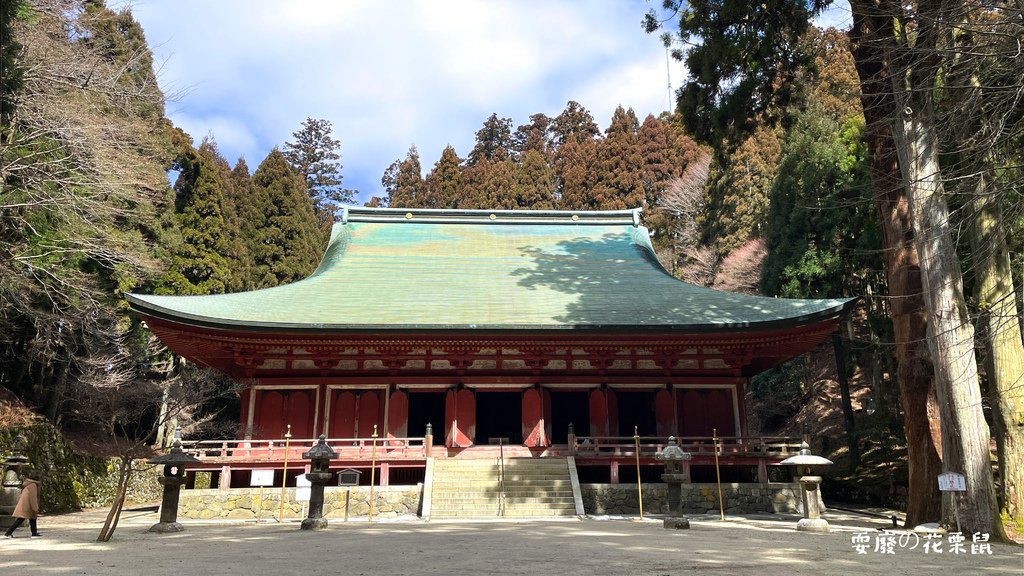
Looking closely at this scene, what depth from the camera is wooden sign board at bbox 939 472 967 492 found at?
8.82 m

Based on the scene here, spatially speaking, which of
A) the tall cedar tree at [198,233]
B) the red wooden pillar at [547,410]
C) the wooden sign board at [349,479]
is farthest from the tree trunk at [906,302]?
the tall cedar tree at [198,233]

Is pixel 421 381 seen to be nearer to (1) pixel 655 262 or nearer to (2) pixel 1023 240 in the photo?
(1) pixel 655 262

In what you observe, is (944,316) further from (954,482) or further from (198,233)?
(198,233)

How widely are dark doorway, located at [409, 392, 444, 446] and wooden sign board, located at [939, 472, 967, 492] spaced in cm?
1151

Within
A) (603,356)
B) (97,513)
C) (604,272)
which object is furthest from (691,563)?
(97,513)

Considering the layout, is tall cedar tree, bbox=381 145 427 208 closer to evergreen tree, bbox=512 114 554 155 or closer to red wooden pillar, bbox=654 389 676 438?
evergreen tree, bbox=512 114 554 155

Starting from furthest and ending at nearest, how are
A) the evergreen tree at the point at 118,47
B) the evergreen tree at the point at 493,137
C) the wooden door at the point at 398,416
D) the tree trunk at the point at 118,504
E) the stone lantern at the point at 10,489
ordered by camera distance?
the evergreen tree at the point at 493,137 < the evergreen tree at the point at 118,47 < the wooden door at the point at 398,416 < the stone lantern at the point at 10,489 < the tree trunk at the point at 118,504

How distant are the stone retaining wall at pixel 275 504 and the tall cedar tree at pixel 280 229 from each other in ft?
58.4

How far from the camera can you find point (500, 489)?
13305mm

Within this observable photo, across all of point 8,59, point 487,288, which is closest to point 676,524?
point 487,288

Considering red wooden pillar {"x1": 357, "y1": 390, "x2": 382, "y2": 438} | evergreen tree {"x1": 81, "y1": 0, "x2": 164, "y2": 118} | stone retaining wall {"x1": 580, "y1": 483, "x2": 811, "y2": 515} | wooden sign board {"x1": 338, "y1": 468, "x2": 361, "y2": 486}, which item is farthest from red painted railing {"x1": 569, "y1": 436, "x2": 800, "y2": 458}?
evergreen tree {"x1": 81, "y1": 0, "x2": 164, "y2": 118}

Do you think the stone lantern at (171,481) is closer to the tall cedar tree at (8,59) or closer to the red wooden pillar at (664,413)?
the tall cedar tree at (8,59)

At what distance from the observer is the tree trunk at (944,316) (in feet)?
29.3

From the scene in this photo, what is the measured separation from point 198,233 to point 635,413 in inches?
711
